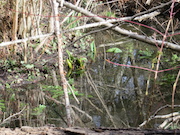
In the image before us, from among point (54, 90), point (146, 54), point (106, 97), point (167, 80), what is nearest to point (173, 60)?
point (146, 54)

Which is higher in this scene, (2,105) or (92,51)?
(92,51)

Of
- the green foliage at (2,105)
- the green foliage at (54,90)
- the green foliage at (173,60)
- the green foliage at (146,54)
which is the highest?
the green foliage at (146,54)

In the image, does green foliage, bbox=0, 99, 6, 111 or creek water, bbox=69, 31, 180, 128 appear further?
green foliage, bbox=0, 99, 6, 111

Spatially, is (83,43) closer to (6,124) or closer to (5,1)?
(5,1)

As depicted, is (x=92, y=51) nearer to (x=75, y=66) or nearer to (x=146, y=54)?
(x=75, y=66)

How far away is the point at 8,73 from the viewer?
15.5 feet

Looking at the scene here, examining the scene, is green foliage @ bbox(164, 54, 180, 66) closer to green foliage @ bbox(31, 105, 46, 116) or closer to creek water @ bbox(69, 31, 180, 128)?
creek water @ bbox(69, 31, 180, 128)

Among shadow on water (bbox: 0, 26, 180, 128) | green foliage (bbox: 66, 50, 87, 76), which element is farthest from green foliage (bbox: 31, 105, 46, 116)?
green foliage (bbox: 66, 50, 87, 76)

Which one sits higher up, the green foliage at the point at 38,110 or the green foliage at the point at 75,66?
the green foliage at the point at 75,66

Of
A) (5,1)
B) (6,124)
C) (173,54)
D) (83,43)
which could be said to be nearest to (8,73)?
(5,1)

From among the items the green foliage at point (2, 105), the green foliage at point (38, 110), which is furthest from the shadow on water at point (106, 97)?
the green foliage at point (2, 105)

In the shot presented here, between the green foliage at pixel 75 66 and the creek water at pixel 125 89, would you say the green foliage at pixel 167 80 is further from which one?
the green foliage at pixel 75 66

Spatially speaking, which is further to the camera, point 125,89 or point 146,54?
point 146,54

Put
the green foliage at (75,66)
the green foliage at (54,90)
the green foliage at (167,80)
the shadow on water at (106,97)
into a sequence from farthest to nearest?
the green foliage at (75,66) → the green foliage at (167,80) → the green foliage at (54,90) → the shadow on water at (106,97)
